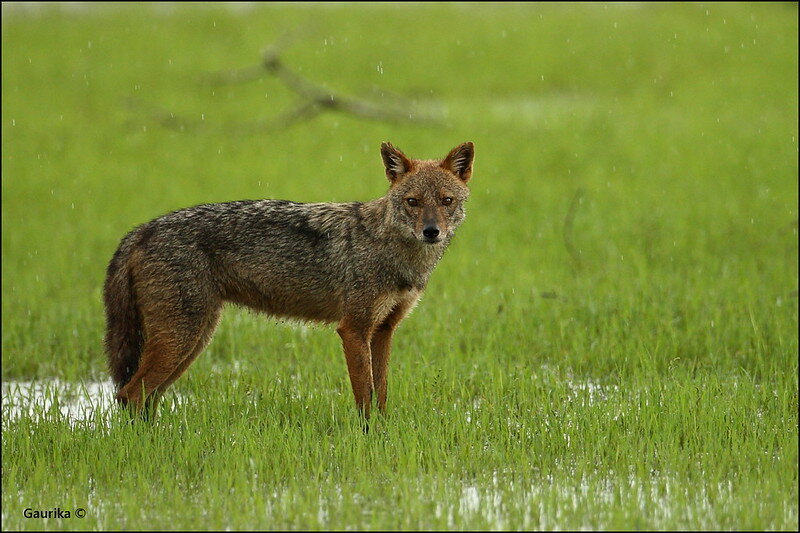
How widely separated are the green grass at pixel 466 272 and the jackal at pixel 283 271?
17.7 inches

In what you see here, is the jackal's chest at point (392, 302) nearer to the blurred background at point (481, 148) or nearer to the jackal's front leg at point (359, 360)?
the jackal's front leg at point (359, 360)

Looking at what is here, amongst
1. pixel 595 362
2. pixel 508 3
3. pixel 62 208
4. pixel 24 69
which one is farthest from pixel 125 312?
pixel 508 3

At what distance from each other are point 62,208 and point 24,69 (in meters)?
9.72

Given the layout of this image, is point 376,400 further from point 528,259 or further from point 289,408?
point 528,259

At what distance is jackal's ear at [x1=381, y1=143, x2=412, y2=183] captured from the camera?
21.9ft

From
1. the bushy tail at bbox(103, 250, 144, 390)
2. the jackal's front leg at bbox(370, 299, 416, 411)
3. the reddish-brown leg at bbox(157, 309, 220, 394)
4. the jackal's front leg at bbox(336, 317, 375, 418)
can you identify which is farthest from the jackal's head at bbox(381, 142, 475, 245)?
the bushy tail at bbox(103, 250, 144, 390)

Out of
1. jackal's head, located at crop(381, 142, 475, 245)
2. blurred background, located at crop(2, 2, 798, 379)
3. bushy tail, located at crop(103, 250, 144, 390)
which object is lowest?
bushy tail, located at crop(103, 250, 144, 390)

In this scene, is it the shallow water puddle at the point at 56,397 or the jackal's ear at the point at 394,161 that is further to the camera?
the shallow water puddle at the point at 56,397

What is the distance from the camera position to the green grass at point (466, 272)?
551cm

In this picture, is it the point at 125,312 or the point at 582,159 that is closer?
the point at 125,312

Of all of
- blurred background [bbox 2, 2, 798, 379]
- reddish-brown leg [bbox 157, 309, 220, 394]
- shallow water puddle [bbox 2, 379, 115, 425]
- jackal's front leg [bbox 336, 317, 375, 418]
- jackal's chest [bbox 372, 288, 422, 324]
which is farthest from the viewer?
blurred background [bbox 2, 2, 798, 379]

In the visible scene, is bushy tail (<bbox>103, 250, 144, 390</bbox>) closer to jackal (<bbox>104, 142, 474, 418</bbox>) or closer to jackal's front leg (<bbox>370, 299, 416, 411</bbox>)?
jackal (<bbox>104, 142, 474, 418</bbox>)

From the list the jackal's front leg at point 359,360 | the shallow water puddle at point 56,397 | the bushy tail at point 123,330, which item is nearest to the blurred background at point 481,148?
the shallow water puddle at point 56,397

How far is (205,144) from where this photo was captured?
62.8ft
